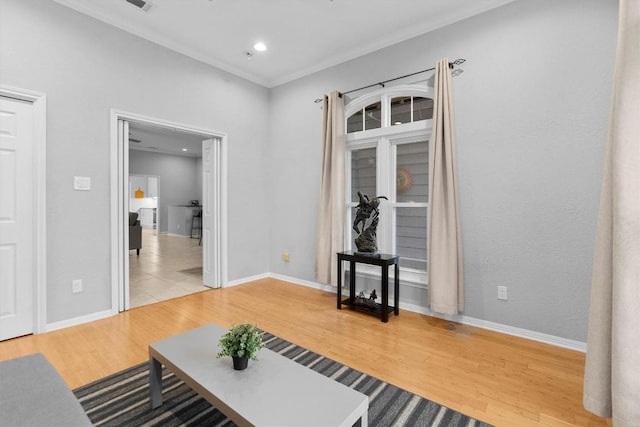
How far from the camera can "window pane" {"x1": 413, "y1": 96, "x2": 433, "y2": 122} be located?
11.1 ft

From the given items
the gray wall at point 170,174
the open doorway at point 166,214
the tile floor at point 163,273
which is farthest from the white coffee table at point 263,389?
the gray wall at point 170,174

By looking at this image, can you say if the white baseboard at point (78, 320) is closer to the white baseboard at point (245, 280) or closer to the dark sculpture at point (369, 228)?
the white baseboard at point (245, 280)

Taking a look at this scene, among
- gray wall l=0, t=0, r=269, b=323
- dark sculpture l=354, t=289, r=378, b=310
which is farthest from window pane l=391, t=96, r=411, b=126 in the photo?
gray wall l=0, t=0, r=269, b=323

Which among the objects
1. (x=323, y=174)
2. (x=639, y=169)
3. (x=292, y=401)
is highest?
(x=323, y=174)

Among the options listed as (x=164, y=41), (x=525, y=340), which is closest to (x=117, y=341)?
(x=164, y=41)

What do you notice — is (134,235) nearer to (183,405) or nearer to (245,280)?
(245,280)

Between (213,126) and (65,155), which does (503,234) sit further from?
(65,155)

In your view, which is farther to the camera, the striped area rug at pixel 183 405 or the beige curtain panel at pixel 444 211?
the beige curtain panel at pixel 444 211

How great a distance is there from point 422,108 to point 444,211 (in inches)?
47.1

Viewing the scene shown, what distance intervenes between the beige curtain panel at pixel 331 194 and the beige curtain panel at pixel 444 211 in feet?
3.78

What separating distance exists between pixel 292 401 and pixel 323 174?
118 inches

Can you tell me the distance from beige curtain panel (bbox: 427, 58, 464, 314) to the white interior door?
3.70m

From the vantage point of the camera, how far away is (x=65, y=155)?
9.61ft

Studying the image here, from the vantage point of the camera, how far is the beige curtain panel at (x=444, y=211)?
9.80 feet
